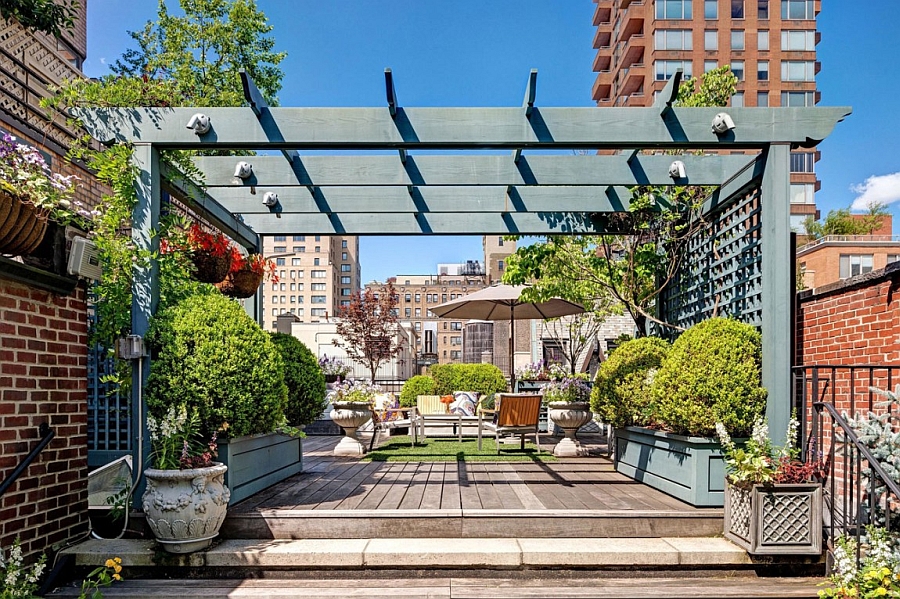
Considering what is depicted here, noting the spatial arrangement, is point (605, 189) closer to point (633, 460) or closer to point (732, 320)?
point (732, 320)

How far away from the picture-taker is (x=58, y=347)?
153 inches

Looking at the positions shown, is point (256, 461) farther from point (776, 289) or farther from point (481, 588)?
point (776, 289)

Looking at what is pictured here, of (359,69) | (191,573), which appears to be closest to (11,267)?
(191,573)

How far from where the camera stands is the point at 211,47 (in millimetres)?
12781

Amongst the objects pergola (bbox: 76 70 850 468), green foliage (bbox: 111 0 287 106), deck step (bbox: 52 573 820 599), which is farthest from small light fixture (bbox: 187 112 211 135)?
green foliage (bbox: 111 0 287 106)

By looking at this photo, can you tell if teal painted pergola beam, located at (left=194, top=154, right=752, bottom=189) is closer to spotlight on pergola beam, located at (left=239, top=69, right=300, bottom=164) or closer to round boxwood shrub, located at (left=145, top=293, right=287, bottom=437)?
spotlight on pergola beam, located at (left=239, top=69, right=300, bottom=164)

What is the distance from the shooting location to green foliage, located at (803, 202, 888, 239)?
35.1 m

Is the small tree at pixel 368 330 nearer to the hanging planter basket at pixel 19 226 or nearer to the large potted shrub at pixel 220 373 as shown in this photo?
the large potted shrub at pixel 220 373

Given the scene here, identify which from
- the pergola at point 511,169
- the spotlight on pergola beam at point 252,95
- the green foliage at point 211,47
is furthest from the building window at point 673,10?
the spotlight on pergola beam at point 252,95

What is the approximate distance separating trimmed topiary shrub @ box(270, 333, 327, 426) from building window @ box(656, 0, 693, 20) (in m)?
36.8

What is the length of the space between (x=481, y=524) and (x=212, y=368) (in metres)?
2.06

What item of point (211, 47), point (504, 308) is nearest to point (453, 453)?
point (504, 308)

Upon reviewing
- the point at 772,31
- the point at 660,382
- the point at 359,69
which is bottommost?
the point at 660,382

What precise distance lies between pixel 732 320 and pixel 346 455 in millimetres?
4855
